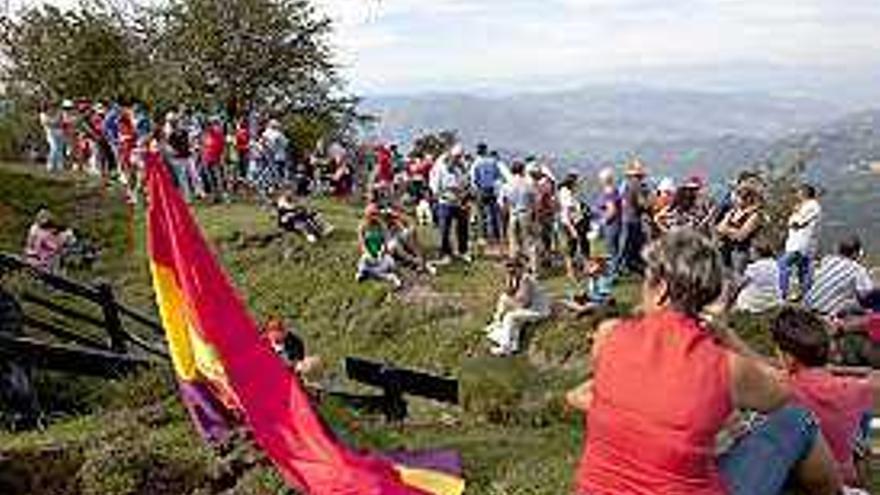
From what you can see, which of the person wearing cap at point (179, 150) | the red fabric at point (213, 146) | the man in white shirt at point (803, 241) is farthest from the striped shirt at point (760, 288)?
the red fabric at point (213, 146)

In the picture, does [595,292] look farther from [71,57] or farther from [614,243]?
[71,57]

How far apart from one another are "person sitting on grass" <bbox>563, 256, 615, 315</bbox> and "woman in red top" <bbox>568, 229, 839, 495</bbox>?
1614cm

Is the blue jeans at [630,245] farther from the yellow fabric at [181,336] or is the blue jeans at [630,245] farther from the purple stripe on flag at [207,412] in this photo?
the yellow fabric at [181,336]

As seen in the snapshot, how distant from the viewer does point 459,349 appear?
2338 centimetres

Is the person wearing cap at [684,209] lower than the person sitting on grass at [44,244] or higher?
higher

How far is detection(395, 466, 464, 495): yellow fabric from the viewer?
962cm

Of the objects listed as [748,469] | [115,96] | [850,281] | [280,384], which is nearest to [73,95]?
[115,96]

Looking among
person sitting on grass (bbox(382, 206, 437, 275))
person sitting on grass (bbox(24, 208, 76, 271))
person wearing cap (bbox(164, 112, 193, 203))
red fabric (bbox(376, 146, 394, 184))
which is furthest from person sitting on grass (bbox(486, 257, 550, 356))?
red fabric (bbox(376, 146, 394, 184))

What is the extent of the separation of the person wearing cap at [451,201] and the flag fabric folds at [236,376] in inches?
652

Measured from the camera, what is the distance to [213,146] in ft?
107

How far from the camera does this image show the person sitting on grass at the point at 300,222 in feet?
97.7

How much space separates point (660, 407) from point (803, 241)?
15.0m

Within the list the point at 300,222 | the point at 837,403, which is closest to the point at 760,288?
the point at 837,403

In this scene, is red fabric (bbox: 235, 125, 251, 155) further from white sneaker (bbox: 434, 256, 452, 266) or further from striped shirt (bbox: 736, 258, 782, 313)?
striped shirt (bbox: 736, 258, 782, 313)
